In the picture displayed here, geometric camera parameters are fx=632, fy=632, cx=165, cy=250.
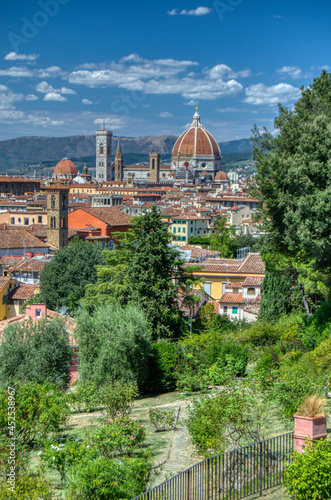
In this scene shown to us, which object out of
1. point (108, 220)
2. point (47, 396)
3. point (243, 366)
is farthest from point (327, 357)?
point (108, 220)

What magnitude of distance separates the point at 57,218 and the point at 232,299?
78.9ft

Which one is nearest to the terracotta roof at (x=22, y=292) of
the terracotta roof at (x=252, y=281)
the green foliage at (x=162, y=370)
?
the terracotta roof at (x=252, y=281)

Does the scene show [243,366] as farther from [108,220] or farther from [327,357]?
[108,220]

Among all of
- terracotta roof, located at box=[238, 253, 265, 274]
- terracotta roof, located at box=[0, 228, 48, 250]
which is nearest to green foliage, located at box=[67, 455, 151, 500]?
terracotta roof, located at box=[238, 253, 265, 274]

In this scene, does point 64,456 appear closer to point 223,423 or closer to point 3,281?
point 223,423

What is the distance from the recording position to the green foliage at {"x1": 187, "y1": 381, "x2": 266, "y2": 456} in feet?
27.5

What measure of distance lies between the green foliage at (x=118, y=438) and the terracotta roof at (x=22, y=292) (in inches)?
908

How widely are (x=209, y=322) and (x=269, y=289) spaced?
236cm

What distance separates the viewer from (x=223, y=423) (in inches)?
339

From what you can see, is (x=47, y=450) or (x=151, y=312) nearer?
(x=47, y=450)

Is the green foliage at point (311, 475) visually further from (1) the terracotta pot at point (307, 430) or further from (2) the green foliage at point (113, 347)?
(2) the green foliage at point (113, 347)

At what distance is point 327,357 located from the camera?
11.7m

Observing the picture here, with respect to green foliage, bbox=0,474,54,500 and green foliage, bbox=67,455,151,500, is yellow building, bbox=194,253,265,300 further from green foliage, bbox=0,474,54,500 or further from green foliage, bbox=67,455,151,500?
green foliage, bbox=0,474,54,500

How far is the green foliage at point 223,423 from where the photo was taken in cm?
839
